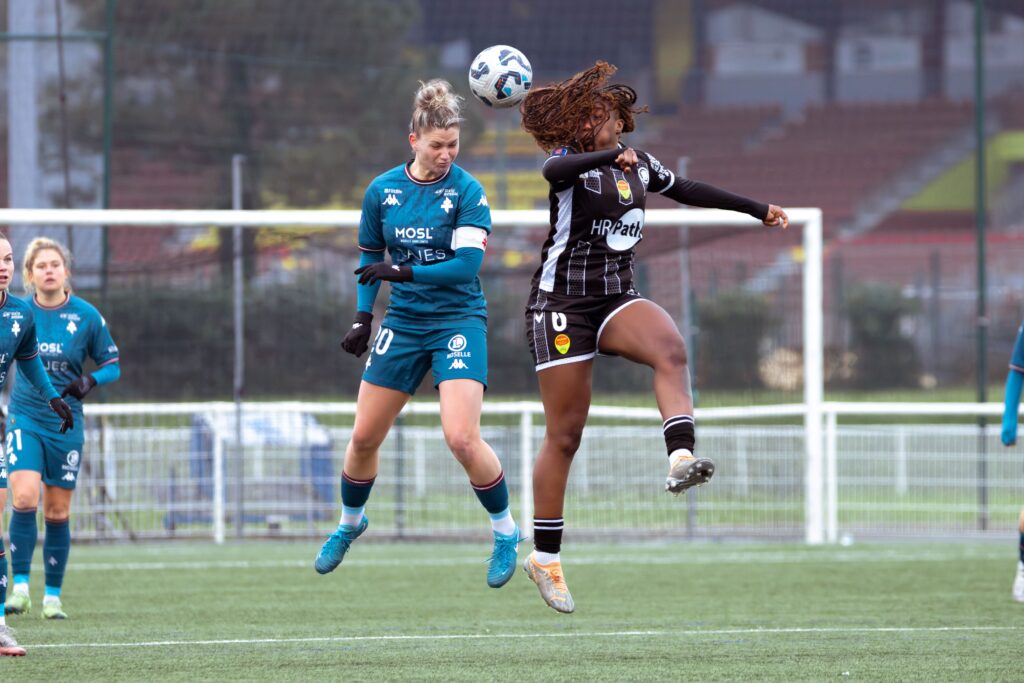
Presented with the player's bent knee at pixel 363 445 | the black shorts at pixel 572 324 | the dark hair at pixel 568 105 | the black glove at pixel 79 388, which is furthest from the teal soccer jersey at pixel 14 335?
the dark hair at pixel 568 105

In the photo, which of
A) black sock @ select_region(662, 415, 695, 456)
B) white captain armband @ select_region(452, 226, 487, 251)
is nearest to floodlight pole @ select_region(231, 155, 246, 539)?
white captain armband @ select_region(452, 226, 487, 251)

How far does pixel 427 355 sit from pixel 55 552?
2.94 meters

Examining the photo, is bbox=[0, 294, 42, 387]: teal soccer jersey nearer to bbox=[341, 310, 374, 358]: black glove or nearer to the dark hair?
bbox=[341, 310, 374, 358]: black glove

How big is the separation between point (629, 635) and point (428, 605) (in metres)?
1.82

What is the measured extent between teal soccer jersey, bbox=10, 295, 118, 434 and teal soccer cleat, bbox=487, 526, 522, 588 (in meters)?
2.67

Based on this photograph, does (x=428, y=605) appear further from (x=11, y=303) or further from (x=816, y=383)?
(x=816, y=383)

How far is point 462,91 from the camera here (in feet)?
66.6

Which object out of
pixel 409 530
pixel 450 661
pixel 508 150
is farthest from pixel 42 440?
pixel 508 150

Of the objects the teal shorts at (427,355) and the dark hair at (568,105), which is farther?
the teal shorts at (427,355)

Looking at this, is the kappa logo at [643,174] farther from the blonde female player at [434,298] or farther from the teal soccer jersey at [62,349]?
the teal soccer jersey at [62,349]

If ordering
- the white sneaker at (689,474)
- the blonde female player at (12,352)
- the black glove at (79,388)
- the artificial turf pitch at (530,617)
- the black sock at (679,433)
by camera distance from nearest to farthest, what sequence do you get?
the white sneaker at (689,474) → the black sock at (679,433) → the artificial turf pitch at (530,617) → the blonde female player at (12,352) → the black glove at (79,388)

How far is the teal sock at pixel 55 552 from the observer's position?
341 inches

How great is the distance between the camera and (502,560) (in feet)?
23.4

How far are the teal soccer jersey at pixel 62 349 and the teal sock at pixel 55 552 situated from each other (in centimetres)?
58
